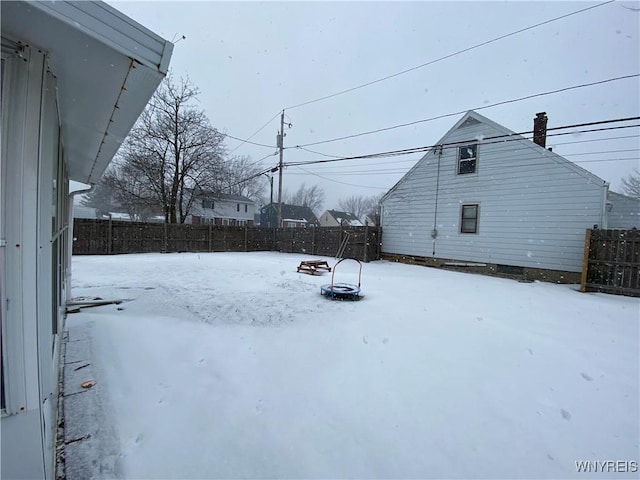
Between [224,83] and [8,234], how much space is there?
22.5 meters

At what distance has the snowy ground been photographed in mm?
1984

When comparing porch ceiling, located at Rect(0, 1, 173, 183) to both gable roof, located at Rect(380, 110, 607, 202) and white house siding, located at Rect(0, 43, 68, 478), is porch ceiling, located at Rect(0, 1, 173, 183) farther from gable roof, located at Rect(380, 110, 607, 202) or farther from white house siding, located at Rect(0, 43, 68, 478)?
gable roof, located at Rect(380, 110, 607, 202)

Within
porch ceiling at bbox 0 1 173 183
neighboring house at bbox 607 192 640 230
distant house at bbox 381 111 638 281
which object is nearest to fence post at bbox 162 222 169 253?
distant house at bbox 381 111 638 281

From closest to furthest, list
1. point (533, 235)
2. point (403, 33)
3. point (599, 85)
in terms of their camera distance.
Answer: point (599, 85) < point (533, 235) < point (403, 33)

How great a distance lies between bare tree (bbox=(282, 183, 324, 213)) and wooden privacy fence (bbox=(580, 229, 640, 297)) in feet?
178

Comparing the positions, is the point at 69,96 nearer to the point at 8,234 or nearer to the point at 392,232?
the point at 8,234

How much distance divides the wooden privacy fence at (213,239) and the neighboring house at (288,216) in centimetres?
1978

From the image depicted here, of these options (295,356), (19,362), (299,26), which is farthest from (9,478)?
(299,26)

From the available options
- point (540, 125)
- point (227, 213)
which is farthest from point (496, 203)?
point (227, 213)

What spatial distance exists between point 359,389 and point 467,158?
11.2m

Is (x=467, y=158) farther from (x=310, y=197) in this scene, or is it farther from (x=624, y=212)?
(x=310, y=197)

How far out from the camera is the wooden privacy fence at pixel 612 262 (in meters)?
7.39

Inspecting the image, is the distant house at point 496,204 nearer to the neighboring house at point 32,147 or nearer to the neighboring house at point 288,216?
the neighboring house at point 32,147

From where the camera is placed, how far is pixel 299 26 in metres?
14.0
